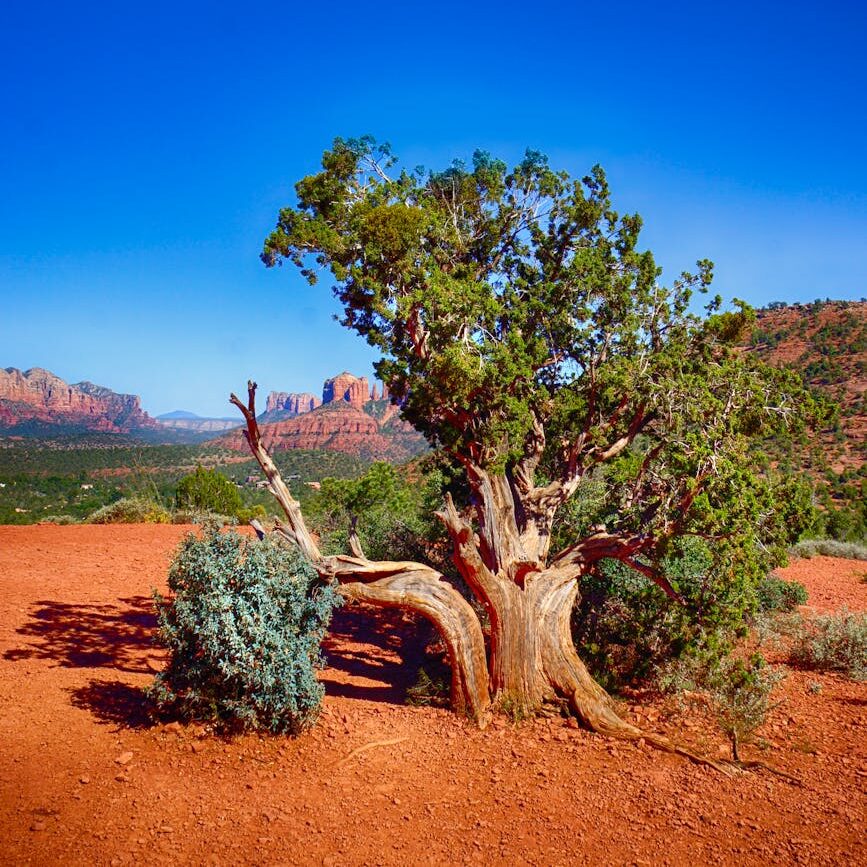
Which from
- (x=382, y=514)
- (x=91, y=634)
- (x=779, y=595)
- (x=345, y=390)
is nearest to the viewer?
(x=91, y=634)

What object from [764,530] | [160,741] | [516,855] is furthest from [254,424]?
[764,530]

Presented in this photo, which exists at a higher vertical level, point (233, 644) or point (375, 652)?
point (233, 644)

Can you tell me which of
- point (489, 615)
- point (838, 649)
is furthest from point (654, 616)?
point (838, 649)

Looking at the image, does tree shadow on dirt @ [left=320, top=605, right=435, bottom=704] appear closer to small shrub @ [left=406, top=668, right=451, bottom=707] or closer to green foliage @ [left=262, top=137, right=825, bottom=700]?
small shrub @ [left=406, top=668, right=451, bottom=707]

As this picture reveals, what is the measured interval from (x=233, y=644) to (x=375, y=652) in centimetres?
444

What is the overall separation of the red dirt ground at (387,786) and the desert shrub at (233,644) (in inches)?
12.2

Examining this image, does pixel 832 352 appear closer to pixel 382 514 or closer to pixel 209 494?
pixel 382 514

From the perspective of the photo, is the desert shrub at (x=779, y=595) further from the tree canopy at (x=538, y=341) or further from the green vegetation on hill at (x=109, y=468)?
the green vegetation on hill at (x=109, y=468)

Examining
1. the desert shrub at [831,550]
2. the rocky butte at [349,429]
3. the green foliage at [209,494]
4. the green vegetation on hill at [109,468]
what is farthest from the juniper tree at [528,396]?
the rocky butte at [349,429]

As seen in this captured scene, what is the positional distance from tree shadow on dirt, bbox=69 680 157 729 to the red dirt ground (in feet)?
0.09

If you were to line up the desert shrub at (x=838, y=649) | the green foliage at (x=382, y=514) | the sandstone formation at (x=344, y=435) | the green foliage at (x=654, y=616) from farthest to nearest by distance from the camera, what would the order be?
the sandstone formation at (x=344, y=435)
the green foliage at (x=382, y=514)
the desert shrub at (x=838, y=649)
the green foliage at (x=654, y=616)

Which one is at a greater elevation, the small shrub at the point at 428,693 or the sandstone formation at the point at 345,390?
the sandstone formation at the point at 345,390

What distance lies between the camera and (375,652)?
10.3 metres

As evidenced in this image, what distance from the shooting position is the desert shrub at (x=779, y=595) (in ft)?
40.8
